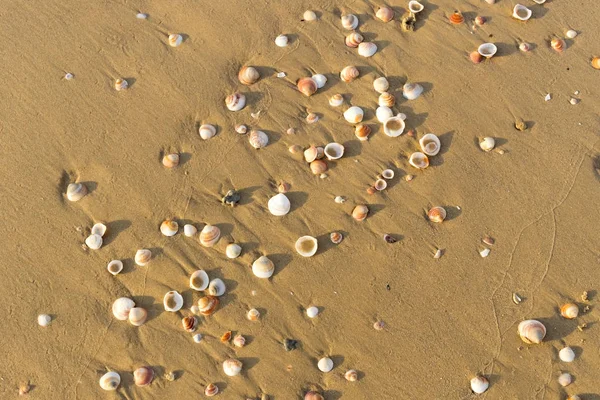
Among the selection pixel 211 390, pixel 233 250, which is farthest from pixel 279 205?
pixel 211 390

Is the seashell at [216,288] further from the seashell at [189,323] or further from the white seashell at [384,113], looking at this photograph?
the white seashell at [384,113]

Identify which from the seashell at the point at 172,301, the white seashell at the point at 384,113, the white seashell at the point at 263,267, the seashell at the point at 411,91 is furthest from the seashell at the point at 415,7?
the seashell at the point at 172,301

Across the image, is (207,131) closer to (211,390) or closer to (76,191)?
(76,191)

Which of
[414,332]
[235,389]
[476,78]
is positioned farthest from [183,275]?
[476,78]

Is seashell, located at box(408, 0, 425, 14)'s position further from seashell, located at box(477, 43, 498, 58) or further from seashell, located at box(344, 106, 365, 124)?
seashell, located at box(344, 106, 365, 124)

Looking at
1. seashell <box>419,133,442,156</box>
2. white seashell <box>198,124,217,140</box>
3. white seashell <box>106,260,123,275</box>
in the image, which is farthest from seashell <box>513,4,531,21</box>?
white seashell <box>106,260,123,275</box>

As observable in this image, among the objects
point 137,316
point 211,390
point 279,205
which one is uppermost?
point 279,205
